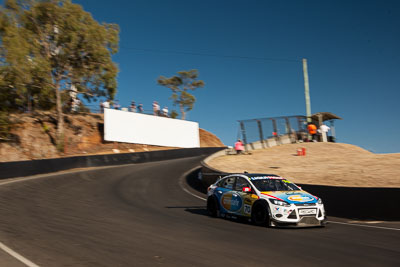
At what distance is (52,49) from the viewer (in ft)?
137

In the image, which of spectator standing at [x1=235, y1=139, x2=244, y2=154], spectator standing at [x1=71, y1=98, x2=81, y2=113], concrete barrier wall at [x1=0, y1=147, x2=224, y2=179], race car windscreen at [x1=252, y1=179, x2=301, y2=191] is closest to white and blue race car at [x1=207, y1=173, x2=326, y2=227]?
race car windscreen at [x1=252, y1=179, x2=301, y2=191]

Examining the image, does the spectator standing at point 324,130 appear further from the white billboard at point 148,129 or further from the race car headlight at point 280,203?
the race car headlight at point 280,203

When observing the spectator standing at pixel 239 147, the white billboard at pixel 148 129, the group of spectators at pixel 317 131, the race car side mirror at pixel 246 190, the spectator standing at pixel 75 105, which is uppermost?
the spectator standing at pixel 75 105

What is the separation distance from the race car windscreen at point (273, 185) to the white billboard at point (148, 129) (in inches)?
1455

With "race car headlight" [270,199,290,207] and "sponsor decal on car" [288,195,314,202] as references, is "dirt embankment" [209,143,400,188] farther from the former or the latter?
"race car headlight" [270,199,290,207]

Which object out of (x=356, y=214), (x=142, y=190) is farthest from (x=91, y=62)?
(x=356, y=214)

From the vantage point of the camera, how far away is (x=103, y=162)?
109 ft

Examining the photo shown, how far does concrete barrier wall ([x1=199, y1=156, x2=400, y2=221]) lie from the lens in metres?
11.5

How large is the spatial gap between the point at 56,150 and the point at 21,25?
1323cm

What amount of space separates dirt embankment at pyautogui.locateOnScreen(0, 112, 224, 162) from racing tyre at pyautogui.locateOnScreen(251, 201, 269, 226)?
1304 inches

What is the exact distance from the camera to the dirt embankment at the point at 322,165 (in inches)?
685

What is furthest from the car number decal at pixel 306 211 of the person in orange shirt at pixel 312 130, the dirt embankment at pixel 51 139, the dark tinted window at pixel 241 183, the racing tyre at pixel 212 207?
the dirt embankment at pixel 51 139

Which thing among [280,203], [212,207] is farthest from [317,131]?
→ [280,203]

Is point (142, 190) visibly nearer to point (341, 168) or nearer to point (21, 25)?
point (341, 168)
